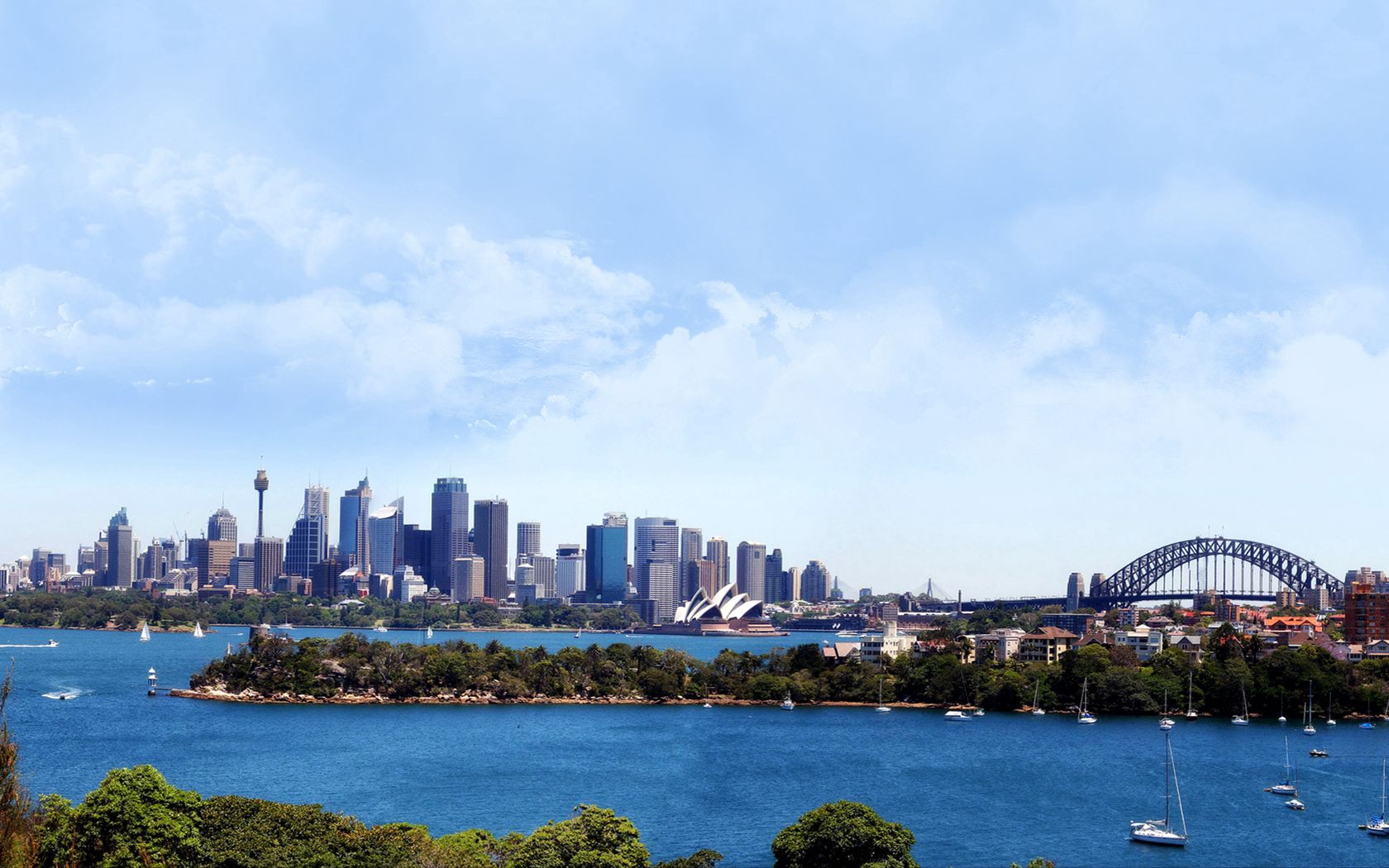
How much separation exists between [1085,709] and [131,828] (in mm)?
46252

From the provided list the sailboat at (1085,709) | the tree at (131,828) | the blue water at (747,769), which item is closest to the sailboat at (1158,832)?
the blue water at (747,769)

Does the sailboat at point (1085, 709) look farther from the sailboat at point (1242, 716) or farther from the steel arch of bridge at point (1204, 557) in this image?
the steel arch of bridge at point (1204, 557)

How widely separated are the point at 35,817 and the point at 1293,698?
52.6 m

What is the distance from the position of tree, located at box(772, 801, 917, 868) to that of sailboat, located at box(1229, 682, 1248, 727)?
38998 millimetres

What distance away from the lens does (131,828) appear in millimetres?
19469

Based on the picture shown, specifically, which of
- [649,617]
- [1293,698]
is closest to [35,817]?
[1293,698]

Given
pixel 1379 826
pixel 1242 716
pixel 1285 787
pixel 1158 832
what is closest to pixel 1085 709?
pixel 1242 716

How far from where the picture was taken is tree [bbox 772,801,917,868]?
20.4 m

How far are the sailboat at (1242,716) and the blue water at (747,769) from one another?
1.11 meters

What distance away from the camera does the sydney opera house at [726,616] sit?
155500mm

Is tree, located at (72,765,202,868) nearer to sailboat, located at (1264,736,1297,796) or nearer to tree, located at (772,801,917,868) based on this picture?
tree, located at (772,801,917,868)

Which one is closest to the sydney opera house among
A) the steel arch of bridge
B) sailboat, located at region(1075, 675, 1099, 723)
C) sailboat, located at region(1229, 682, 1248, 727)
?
the steel arch of bridge

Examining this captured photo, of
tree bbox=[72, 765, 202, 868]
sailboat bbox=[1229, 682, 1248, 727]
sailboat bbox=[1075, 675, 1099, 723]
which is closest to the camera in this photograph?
tree bbox=[72, 765, 202, 868]

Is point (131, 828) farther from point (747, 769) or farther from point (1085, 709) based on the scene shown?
point (1085, 709)
